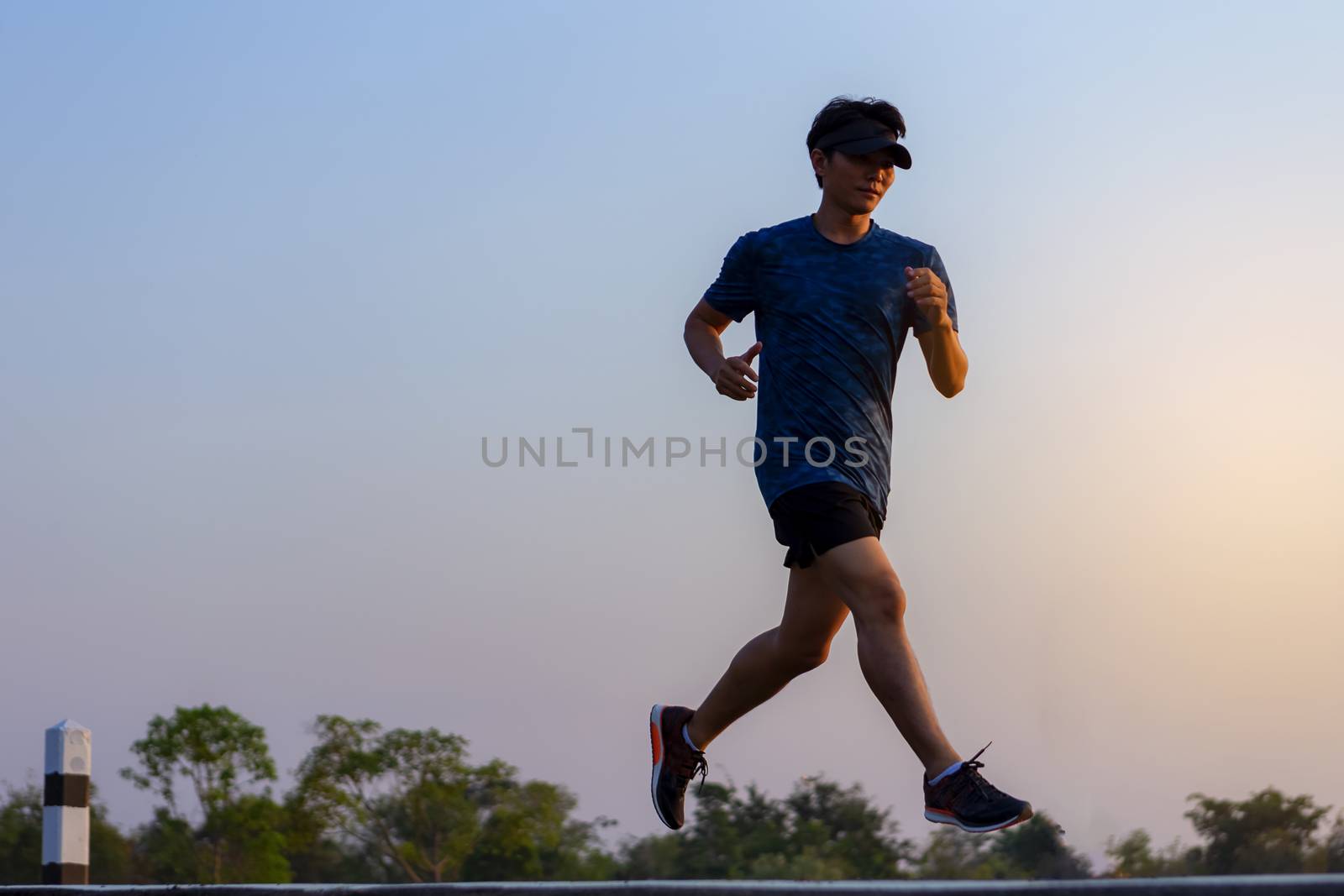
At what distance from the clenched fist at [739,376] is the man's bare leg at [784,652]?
1.68 feet

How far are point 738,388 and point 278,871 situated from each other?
915cm

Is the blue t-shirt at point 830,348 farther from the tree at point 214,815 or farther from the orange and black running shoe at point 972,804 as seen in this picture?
the tree at point 214,815

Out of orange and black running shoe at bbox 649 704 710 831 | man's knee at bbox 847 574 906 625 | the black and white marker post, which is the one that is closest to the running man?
man's knee at bbox 847 574 906 625

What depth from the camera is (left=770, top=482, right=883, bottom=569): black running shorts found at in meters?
4.01

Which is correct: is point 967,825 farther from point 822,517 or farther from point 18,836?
point 18,836

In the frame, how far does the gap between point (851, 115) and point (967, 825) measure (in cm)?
194

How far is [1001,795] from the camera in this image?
3.59 m

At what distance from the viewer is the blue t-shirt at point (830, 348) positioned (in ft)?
13.4

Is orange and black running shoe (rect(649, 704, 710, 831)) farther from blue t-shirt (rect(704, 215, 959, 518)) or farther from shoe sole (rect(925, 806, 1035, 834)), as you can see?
shoe sole (rect(925, 806, 1035, 834))

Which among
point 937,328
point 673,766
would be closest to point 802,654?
point 673,766

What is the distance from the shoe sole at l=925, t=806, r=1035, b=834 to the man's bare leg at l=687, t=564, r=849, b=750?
0.69m

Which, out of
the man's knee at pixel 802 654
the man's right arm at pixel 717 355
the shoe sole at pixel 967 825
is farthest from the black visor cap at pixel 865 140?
the shoe sole at pixel 967 825

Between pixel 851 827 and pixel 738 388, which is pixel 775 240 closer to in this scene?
pixel 738 388

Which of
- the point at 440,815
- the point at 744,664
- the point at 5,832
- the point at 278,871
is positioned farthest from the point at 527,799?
the point at 744,664
